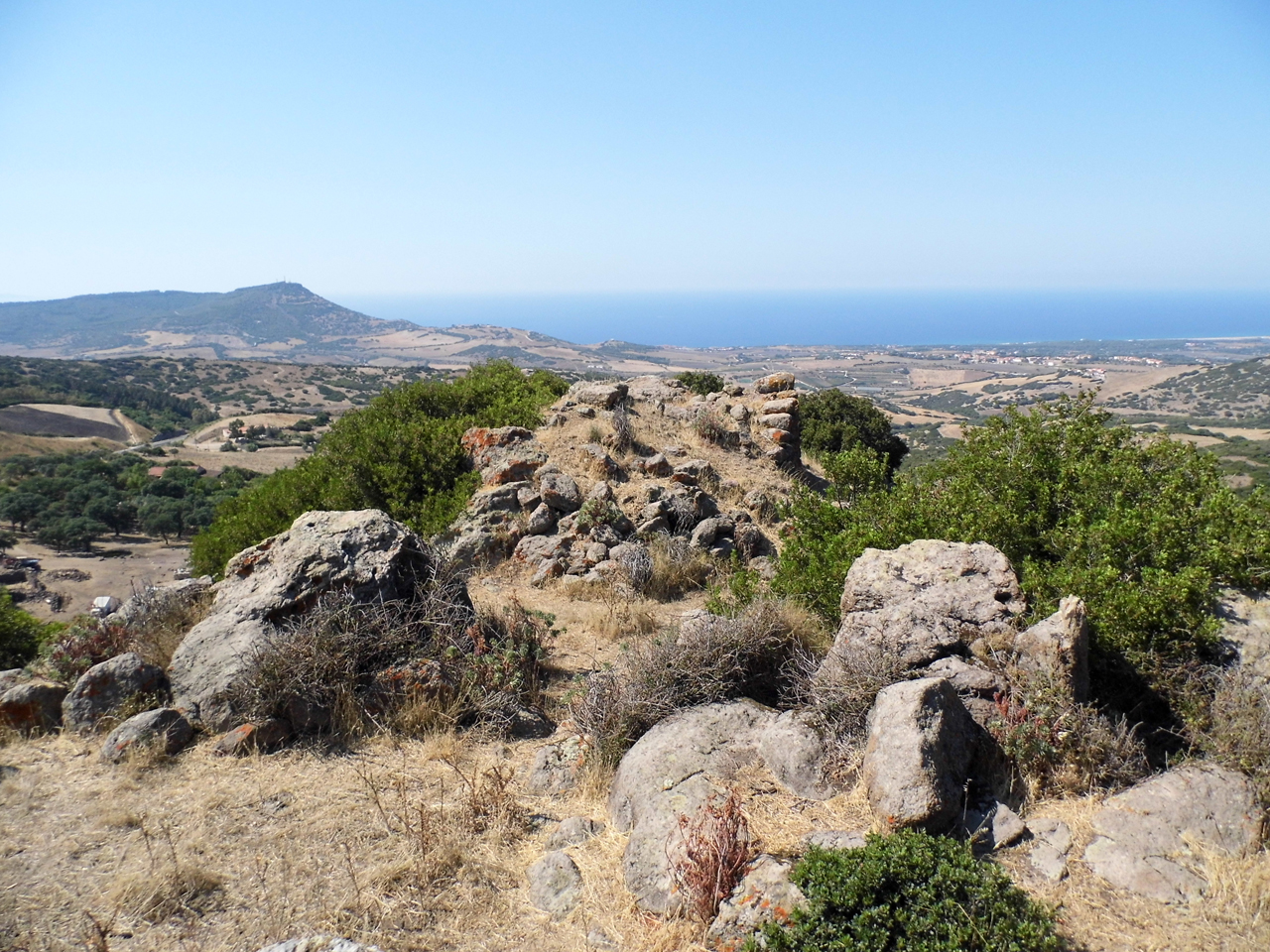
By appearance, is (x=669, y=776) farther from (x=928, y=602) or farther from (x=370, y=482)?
(x=370, y=482)

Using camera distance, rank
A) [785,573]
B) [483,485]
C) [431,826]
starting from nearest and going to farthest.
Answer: [431,826] < [785,573] < [483,485]

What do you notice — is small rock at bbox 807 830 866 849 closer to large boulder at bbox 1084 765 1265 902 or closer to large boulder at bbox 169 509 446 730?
large boulder at bbox 1084 765 1265 902

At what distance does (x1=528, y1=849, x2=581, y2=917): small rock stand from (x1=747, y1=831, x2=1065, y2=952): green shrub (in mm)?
1201

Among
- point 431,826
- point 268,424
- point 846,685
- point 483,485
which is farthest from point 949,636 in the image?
point 268,424

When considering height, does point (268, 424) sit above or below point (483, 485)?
below

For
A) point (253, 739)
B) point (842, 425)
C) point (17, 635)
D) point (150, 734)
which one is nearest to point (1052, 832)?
point (253, 739)

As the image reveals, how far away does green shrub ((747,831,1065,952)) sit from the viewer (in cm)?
312

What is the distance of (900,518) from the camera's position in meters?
7.00

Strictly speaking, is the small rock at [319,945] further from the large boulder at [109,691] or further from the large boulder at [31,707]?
the large boulder at [31,707]

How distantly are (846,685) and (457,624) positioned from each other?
145 inches

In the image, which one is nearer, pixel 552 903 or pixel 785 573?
pixel 552 903

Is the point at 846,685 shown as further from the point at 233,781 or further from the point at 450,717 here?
the point at 233,781

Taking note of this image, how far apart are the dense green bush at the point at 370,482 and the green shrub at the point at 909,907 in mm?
8527

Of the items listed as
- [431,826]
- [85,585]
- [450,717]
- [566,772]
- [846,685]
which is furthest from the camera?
[85,585]
